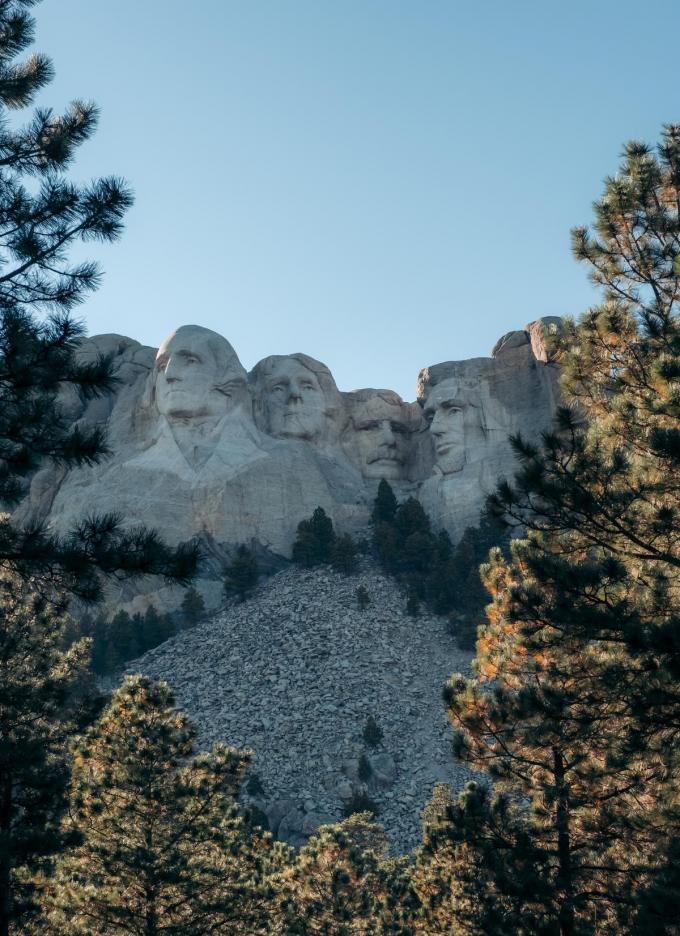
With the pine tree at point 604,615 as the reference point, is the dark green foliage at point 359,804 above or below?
below

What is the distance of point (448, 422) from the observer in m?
67.2

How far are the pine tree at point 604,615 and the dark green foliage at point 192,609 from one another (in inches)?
1566

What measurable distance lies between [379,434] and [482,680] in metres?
52.9

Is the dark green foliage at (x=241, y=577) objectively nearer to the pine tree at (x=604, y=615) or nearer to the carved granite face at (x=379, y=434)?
the carved granite face at (x=379, y=434)

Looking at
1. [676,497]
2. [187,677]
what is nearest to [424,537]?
[187,677]

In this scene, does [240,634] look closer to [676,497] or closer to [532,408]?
[532,408]

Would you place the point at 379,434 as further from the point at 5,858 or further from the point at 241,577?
the point at 5,858

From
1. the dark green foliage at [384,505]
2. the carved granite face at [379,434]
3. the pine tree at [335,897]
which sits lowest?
the pine tree at [335,897]

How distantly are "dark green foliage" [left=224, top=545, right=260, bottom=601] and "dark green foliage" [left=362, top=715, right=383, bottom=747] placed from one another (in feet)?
44.2

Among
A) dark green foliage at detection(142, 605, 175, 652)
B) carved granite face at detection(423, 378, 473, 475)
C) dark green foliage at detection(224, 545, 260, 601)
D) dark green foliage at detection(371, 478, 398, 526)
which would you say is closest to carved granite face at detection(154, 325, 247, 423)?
dark green foliage at detection(371, 478, 398, 526)

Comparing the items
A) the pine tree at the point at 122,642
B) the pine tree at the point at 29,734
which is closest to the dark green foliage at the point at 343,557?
the pine tree at the point at 122,642

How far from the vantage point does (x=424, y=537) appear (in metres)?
60.2

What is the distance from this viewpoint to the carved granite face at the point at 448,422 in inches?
2601

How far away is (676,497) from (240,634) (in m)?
42.0
